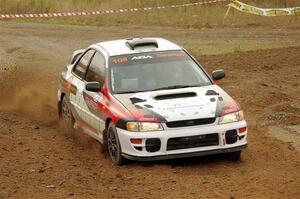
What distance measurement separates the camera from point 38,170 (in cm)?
1072

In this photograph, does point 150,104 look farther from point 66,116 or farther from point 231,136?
point 66,116

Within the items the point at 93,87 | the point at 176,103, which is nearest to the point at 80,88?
the point at 93,87

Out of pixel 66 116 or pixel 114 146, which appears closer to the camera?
pixel 114 146

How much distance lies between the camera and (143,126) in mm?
10578

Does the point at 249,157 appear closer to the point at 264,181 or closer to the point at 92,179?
the point at 264,181

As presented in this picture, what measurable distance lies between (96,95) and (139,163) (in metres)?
1.37

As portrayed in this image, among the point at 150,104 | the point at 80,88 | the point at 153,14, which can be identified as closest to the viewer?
the point at 150,104

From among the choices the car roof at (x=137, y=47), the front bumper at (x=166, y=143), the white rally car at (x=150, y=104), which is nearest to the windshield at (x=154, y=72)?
the white rally car at (x=150, y=104)

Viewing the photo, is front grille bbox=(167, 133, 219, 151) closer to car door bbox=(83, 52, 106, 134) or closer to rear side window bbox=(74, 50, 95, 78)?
car door bbox=(83, 52, 106, 134)

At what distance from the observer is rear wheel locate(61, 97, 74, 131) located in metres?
13.3

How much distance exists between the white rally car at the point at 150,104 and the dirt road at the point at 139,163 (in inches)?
11.3

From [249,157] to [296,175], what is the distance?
142 cm

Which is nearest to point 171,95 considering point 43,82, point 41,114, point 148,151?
point 148,151

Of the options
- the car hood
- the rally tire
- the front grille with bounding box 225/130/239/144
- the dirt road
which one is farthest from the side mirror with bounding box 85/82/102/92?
the front grille with bounding box 225/130/239/144
